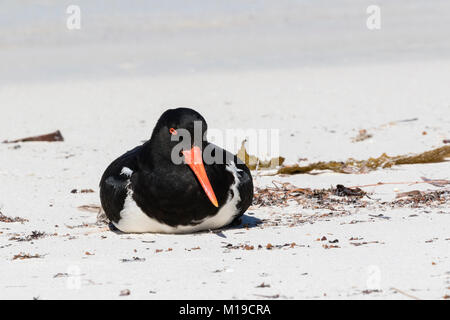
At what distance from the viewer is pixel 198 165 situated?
4793mm

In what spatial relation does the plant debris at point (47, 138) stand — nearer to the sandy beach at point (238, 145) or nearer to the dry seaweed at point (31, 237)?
the sandy beach at point (238, 145)

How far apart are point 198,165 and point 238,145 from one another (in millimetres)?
3241

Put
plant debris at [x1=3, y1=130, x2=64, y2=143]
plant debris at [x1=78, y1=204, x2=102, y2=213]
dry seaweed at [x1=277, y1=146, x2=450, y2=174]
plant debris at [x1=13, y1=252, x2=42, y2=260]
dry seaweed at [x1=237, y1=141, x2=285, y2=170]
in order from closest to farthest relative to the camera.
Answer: plant debris at [x1=13, y1=252, x2=42, y2=260], plant debris at [x1=78, y1=204, x2=102, y2=213], dry seaweed at [x1=277, y1=146, x2=450, y2=174], dry seaweed at [x1=237, y1=141, x2=285, y2=170], plant debris at [x1=3, y1=130, x2=64, y2=143]

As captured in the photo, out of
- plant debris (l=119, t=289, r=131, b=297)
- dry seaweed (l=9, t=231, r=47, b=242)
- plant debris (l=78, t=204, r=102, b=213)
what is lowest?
plant debris (l=78, t=204, r=102, b=213)

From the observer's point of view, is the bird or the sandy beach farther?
the bird

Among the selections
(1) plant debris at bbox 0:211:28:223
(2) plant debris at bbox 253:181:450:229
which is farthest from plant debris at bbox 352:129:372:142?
(1) plant debris at bbox 0:211:28:223

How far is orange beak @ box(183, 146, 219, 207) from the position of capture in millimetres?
4793

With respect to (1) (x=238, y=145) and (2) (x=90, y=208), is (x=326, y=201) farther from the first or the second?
(1) (x=238, y=145)

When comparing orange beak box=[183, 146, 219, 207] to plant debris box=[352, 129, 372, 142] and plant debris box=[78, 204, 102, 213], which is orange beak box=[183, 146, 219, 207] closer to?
plant debris box=[78, 204, 102, 213]

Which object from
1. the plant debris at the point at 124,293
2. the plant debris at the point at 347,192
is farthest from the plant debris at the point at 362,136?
the plant debris at the point at 124,293

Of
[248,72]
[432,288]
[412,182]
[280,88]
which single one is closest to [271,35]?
[248,72]

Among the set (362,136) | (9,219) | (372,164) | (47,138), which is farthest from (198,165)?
(47,138)

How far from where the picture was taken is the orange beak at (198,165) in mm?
4793
